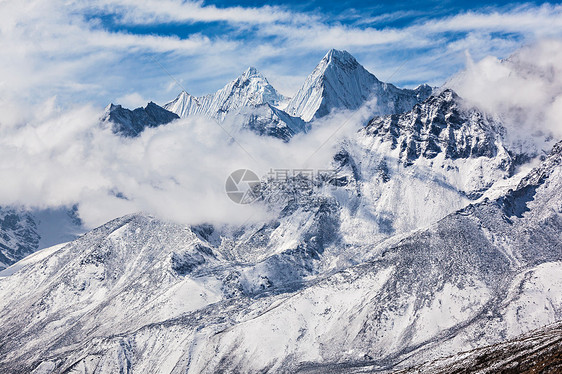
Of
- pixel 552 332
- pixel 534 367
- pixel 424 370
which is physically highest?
pixel 534 367

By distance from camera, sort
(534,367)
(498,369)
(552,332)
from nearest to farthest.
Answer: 1. (534,367)
2. (498,369)
3. (552,332)

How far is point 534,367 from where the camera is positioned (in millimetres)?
150875

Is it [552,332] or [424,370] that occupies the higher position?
[552,332]

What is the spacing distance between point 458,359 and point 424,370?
1117 cm

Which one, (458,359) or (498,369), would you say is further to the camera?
(458,359)

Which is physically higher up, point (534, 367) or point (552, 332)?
point (534, 367)

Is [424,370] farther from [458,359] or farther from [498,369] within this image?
[498,369]

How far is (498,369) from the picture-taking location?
162m

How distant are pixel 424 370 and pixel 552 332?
4023 centimetres

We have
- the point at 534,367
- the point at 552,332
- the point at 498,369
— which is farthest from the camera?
the point at 552,332

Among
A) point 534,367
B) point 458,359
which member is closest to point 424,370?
point 458,359

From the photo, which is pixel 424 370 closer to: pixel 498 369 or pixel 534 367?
pixel 498 369

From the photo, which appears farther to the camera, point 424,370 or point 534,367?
point 424,370

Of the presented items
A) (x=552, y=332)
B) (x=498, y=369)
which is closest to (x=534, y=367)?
(x=498, y=369)
